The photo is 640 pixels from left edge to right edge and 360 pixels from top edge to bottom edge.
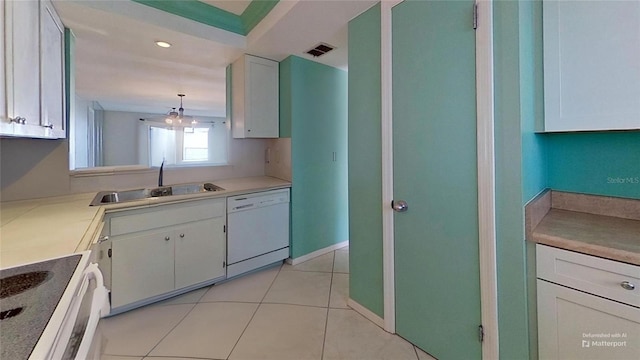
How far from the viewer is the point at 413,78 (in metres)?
1.49

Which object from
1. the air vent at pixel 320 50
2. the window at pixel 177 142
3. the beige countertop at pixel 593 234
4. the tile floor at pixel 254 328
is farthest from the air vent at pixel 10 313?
the window at pixel 177 142

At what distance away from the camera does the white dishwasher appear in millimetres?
2383

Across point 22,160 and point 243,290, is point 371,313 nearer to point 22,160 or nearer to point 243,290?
point 243,290

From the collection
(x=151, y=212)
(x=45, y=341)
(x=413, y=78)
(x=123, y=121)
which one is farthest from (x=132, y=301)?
(x=123, y=121)

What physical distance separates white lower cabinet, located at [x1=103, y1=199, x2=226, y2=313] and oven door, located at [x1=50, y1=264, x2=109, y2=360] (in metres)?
1.08

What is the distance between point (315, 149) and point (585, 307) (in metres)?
2.35

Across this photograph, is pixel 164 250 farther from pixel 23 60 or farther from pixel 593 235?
pixel 593 235

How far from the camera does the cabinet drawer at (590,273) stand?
90 cm

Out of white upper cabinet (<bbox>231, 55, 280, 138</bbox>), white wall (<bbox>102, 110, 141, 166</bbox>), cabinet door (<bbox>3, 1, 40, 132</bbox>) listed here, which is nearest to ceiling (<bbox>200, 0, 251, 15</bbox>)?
white upper cabinet (<bbox>231, 55, 280, 138</bbox>)

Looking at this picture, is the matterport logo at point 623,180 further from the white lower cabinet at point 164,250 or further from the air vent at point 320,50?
the white lower cabinet at point 164,250

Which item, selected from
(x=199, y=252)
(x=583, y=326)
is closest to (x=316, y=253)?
(x=199, y=252)

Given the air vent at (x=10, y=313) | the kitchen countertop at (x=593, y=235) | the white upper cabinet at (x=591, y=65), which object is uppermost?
the white upper cabinet at (x=591, y=65)

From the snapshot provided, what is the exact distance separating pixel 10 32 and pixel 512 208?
218 centimetres

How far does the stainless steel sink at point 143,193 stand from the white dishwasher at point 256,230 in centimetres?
30
